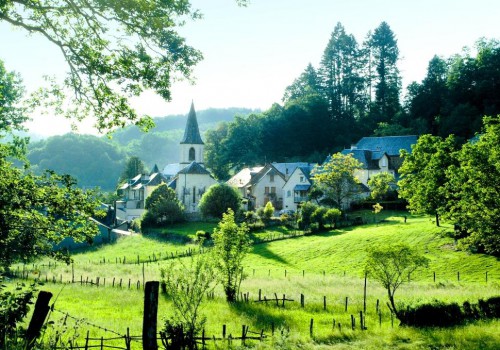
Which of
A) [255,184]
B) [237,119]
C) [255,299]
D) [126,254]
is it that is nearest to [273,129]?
[237,119]

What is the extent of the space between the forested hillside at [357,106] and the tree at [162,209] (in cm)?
3598

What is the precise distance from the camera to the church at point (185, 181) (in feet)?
261

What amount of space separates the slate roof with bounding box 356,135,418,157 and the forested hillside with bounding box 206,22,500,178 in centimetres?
572

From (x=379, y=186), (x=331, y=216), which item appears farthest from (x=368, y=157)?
(x=331, y=216)

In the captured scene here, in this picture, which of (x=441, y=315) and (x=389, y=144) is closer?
(x=441, y=315)

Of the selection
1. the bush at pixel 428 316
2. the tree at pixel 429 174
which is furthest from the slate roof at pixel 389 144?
the bush at pixel 428 316

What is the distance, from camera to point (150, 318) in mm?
9688

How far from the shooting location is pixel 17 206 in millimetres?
10188

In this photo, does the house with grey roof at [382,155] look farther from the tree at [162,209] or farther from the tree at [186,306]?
the tree at [186,306]

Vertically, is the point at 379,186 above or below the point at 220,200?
above

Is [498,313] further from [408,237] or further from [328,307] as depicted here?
[408,237]

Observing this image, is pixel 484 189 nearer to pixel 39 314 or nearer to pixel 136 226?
pixel 39 314

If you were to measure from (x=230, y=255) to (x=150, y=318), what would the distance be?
1920 cm

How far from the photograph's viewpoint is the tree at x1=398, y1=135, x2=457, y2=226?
4228cm
